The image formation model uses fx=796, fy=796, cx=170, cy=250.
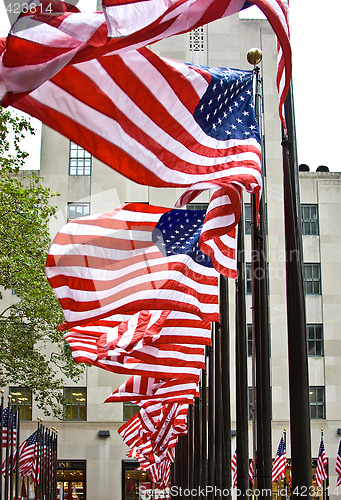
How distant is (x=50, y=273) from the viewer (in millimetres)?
13570

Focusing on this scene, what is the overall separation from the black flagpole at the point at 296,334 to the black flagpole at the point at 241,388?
19.8 feet

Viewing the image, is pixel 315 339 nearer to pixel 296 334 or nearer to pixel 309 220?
pixel 309 220

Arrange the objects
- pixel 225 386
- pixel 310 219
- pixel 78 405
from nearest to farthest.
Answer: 1. pixel 225 386
2. pixel 78 405
3. pixel 310 219

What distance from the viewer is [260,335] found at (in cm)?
1211

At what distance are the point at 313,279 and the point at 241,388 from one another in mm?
36021

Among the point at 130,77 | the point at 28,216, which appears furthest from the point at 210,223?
the point at 28,216

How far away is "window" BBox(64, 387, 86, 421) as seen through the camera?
158 ft

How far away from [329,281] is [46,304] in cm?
2676

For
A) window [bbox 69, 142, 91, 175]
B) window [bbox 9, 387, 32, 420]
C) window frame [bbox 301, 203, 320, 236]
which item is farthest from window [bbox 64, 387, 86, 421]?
window frame [bbox 301, 203, 320, 236]

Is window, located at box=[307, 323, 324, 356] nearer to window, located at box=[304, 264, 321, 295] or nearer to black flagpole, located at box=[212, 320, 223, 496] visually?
window, located at box=[304, 264, 321, 295]

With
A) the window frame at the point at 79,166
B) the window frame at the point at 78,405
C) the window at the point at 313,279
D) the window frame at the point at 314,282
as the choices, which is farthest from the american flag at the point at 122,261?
the window frame at the point at 79,166

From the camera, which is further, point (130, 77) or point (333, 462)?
point (333, 462)

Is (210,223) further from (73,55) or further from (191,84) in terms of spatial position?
(73,55)

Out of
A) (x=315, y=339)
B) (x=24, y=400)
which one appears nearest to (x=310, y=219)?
(x=315, y=339)
